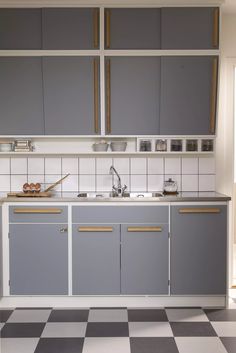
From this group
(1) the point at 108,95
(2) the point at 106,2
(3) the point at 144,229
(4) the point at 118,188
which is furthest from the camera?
(4) the point at 118,188

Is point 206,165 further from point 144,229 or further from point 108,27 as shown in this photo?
point 108,27

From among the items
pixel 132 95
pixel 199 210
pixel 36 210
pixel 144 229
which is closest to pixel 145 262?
pixel 144 229

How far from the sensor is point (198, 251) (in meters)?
3.92

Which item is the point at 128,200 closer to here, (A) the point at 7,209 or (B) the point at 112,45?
(A) the point at 7,209

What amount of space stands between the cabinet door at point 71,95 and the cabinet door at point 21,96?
7 cm

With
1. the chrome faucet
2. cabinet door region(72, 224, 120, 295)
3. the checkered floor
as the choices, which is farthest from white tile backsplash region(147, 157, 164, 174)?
the checkered floor

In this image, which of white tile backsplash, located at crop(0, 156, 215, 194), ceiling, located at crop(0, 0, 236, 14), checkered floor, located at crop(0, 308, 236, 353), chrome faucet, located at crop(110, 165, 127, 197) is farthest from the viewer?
white tile backsplash, located at crop(0, 156, 215, 194)

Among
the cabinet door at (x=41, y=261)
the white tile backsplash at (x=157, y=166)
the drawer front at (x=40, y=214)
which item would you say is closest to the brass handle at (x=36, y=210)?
the drawer front at (x=40, y=214)

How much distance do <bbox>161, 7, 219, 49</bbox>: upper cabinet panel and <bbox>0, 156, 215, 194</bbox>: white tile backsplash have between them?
1.04 meters

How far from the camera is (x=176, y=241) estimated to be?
12.8ft

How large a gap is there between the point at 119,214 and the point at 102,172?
0.70m

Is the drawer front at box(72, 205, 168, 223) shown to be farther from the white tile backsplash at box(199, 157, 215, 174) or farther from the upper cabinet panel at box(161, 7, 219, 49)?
the upper cabinet panel at box(161, 7, 219, 49)

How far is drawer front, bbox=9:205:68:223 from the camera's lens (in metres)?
3.91

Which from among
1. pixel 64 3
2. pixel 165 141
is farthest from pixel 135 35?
pixel 165 141
